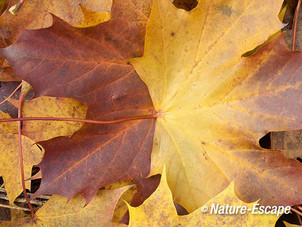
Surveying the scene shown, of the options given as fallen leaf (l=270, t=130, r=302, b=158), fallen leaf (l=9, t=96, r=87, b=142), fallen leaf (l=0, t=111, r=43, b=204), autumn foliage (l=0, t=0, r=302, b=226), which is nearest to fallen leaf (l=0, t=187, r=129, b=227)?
autumn foliage (l=0, t=0, r=302, b=226)

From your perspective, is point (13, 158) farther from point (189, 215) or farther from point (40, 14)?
point (189, 215)

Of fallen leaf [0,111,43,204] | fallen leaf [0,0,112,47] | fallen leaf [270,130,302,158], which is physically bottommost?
fallen leaf [0,111,43,204]

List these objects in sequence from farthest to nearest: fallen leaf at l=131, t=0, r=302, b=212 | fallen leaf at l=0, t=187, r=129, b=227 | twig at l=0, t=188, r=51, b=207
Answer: twig at l=0, t=188, r=51, b=207
fallen leaf at l=0, t=187, r=129, b=227
fallen leaf at l=131, t=0, r=302, b=212

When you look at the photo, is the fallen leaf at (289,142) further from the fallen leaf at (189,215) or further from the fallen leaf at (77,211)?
the fallen leaf at (77,211)

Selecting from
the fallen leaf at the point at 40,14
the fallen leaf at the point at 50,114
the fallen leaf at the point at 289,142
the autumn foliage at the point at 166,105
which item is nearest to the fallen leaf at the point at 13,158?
the fallen leaf at the point at 50,114

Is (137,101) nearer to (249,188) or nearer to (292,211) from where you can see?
(249,188)

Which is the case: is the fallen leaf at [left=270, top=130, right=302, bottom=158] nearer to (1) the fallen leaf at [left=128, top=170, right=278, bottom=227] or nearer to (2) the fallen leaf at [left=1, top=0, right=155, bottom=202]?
(1) the fallen leaf at [left=128, top=170, right=278, bottom=227]

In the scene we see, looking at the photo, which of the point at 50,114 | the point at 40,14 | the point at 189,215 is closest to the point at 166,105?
the point at 189,215
